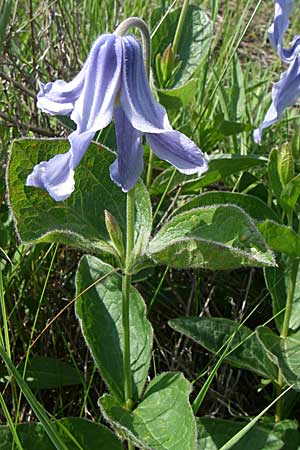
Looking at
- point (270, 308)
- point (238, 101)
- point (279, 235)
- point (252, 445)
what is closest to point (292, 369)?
point (252, 445)

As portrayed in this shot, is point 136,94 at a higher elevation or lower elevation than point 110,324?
higher

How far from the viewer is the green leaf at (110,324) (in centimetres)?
152

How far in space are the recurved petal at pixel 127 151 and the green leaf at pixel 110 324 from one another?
15.4 inches

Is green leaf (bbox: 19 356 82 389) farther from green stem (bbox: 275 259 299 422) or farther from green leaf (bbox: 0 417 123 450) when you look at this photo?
green stem (bbox: 275 259 299 422)

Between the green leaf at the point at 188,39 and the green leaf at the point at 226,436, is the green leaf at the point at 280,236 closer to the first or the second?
the green leaf at the point at 226,436

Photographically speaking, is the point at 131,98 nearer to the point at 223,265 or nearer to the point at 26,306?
the point at 223,265

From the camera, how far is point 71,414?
5.65 feet

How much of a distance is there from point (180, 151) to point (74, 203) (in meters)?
0.40

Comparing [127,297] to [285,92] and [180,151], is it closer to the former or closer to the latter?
[180,151]

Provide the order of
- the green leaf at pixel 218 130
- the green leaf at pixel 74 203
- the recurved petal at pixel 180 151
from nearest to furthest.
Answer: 1. the recurved petal at pixel 180 151
2. the green leaf at pixel 74 203
3. the green leaf at pixel 218 130

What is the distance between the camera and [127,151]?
1.17 m

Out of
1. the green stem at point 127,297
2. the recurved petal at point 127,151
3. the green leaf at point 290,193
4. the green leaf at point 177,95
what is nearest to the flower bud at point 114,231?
the green stem at point 127,297

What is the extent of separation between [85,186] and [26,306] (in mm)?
447

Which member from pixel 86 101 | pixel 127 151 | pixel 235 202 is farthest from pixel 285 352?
pixel 86 101
